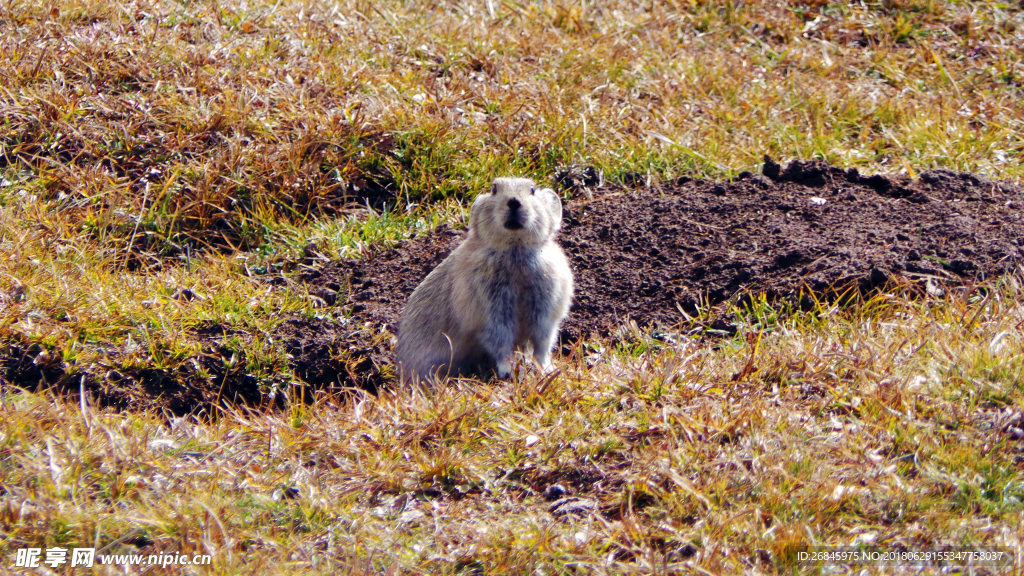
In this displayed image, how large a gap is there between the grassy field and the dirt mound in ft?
0.83

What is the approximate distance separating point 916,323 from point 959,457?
129 centimetres

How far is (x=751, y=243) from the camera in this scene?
5562mm

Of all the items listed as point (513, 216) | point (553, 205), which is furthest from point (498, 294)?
point (553, 205)

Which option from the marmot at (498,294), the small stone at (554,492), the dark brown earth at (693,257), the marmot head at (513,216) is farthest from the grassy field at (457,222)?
the marmot head at (513,216)

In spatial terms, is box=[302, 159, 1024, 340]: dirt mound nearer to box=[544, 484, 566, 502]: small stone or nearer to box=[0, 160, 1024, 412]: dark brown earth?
box=[0, 160, 1024, 412]: dark brown earth

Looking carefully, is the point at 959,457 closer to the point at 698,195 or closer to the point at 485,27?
the point at 698,195

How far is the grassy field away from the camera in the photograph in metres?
3.00

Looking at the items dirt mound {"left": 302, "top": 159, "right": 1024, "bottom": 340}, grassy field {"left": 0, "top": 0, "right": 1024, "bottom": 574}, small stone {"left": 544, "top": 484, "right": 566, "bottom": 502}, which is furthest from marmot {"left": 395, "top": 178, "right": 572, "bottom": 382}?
small stone {"left": 544, "top": 484, "right": 566, "bottom": 502}

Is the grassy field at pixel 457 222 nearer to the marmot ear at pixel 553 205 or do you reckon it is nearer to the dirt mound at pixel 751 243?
the dirt mound at pixel 751 243

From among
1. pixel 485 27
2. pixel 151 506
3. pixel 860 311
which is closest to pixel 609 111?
pixel 485 27

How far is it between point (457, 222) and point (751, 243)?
218 centimetres

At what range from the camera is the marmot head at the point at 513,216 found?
14.5 feet

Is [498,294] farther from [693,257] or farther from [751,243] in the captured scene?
[751,243]

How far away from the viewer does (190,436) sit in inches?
143
